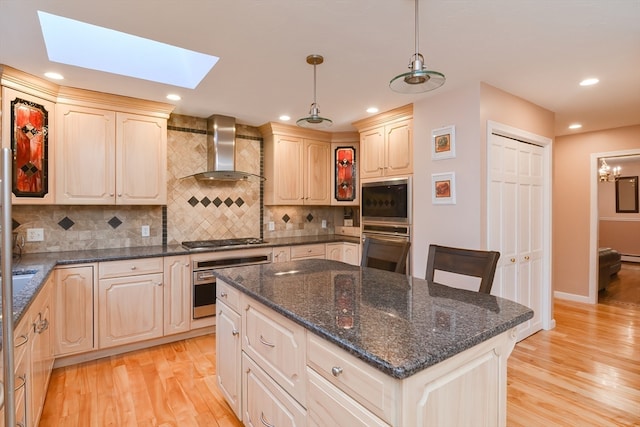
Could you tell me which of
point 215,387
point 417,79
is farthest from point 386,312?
point 215,387

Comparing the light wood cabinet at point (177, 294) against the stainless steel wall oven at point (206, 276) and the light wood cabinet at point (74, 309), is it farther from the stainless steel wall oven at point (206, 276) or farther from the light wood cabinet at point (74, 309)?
the light wood cabinet at point (74, 309)

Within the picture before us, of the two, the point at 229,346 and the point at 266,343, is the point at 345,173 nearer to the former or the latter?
the point at 229,346

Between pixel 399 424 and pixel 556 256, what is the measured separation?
5.10 m

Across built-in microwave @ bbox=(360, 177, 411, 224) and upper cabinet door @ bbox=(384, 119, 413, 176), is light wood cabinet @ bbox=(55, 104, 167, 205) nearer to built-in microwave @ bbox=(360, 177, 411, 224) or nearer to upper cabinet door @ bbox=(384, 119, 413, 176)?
built-in microwave @ bbox=(360, 177, 411, 224)

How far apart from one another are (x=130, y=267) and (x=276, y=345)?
206cm

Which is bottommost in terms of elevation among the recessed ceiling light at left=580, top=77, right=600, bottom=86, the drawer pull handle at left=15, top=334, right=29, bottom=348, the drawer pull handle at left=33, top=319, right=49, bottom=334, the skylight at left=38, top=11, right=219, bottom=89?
the drawer pull handle at left=33, top=319, right=49, bottom=334

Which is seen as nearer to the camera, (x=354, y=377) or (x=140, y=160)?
(x=354, y=377)

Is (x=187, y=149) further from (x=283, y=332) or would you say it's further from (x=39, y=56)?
(x=283, y=332)

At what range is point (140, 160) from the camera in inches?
125

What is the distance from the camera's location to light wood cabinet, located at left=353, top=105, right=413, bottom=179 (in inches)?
132

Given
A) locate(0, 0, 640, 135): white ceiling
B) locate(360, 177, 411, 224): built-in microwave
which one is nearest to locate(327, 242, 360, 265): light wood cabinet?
locate(360, 177, 411, 224): built-in microwave

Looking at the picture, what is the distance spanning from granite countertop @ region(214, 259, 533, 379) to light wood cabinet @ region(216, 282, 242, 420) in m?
0.14

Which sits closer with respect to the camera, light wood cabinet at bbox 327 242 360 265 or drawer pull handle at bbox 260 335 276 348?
drawer pull handle at bbox 260 335 276 348

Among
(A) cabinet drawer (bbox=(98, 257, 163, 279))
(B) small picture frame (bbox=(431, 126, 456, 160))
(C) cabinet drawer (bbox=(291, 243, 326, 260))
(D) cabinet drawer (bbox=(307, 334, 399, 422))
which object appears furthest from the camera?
(C) cabinet drawer (bbox=(291, 243, 326, 260))
